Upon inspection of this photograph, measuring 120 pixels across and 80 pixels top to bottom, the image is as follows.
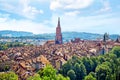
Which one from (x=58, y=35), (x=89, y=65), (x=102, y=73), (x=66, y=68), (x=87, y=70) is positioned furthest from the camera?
(x=58, y=35)

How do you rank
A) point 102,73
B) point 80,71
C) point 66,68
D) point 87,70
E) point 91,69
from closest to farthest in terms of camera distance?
point 102,73 < point 80,71 < point 66,68 < point 87,70 < point 91,69

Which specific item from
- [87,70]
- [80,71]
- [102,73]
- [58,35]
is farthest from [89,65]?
[58,35]

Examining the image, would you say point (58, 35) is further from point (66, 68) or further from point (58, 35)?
point (66, 68)

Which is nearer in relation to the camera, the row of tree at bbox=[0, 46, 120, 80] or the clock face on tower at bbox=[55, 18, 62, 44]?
the row of tree at bbox=[0, 46, 120, 80]

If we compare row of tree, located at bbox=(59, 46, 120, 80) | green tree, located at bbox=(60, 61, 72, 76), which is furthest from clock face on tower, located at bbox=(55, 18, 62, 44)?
green tree, located at bbox=(60, 61, 72, 76)

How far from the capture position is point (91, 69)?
78688mm

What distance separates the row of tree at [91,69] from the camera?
6186 centimetres

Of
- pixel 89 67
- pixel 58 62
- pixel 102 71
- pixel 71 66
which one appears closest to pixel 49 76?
pixel 102 71

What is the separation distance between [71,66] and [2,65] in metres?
16.3

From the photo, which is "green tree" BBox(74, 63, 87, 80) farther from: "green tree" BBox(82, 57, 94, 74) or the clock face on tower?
the clock face on tower

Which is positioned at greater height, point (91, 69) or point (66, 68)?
point (66, 68)

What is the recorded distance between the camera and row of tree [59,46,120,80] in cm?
6186

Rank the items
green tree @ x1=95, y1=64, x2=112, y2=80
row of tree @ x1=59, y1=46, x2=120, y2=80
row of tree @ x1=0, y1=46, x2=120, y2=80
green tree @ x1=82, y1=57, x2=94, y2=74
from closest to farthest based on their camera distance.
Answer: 1. row of tree @ x1=0, y1=46, x2=120, y2=80
2. row of tree @ x1=59, y1=46, x2=120, y2=80
3. green tree @ x1=95, y1=64, x2=112, y2=80
4. green tree @ x1=82, y1=57, x2=94, y2=74

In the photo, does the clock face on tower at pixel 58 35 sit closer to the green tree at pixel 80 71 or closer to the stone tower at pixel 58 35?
the stone tower at pixel 58 35
